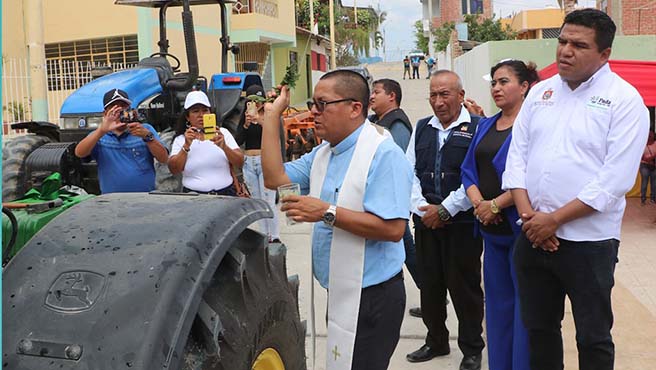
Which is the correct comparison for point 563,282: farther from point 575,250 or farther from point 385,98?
point 385,98

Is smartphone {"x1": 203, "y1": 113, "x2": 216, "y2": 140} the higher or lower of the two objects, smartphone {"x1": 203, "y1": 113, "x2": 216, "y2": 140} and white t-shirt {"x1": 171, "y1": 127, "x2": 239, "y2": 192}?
the higher

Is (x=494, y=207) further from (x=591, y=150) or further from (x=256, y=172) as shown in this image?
(x=256, y=172)

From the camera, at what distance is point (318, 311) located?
18.1ft

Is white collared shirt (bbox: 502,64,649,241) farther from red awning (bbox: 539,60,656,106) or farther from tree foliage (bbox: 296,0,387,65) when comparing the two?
tree foliage (bbox: 296,0,387,65)

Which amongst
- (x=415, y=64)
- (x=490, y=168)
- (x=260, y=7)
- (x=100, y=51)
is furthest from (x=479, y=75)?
(x=415, y=64)

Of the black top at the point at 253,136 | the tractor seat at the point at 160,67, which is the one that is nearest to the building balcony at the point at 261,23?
the tractor seat at the point at 160,67

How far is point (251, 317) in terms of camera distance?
2.19m

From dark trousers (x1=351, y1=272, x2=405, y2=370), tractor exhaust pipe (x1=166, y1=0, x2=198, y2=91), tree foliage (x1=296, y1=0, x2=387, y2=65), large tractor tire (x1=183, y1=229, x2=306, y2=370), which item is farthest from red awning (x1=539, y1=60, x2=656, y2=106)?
tree foliage (x1=296, y1=0, x2=387, y2=65)

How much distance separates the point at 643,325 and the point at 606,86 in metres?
2.77

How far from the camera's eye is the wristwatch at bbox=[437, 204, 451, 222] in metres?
4.20

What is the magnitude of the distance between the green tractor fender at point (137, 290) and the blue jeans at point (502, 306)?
1933 millimetres

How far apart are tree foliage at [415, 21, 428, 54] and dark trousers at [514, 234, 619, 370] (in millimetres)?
64081

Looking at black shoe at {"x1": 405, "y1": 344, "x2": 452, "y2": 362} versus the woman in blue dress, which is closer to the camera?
the woman in blue dress

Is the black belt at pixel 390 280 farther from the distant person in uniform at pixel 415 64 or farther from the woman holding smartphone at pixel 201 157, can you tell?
the distant person in uniform at pixel 415 64
